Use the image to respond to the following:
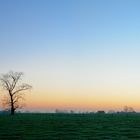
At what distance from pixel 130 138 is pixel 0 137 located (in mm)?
12851

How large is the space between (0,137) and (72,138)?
7.25 m

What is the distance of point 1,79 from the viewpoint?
117m

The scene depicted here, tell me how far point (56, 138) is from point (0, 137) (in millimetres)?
5762

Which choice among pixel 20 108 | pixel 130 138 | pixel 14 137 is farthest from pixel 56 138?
pixel 20 108

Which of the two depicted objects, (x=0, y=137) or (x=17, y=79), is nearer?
(x=0, y=137)

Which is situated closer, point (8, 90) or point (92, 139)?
point (92, 139)

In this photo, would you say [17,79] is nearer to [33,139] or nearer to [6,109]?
[6,109]

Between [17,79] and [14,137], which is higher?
[17,79]

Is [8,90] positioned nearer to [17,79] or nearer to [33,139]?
[17,79]

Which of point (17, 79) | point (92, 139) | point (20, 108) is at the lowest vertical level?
point (92, 139)

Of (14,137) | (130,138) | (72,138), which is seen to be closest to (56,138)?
(72,138)

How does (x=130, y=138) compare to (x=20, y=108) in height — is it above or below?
below

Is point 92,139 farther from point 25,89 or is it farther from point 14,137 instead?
point 25,89

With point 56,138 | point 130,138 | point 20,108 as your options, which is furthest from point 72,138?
point 20,108
